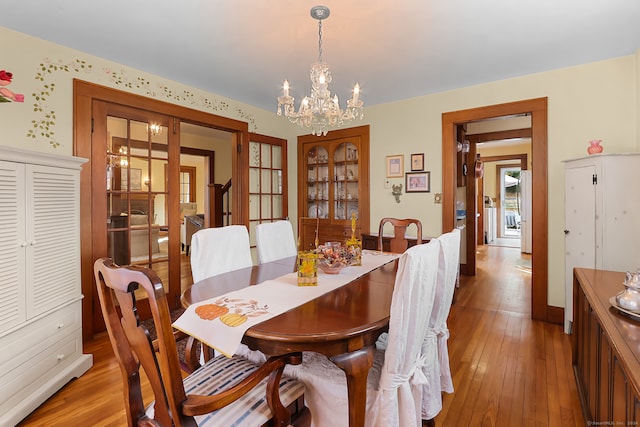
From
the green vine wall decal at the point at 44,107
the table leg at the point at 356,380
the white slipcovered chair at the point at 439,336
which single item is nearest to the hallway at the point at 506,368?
the white slipcovered chair at the point at 439,336

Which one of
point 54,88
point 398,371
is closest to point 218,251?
point 398,371

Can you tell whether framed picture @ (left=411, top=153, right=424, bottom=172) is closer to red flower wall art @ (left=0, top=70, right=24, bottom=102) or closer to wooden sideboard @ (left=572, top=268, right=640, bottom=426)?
wooden sideboard @ (left=572, top=268, right=640, bottom=426)

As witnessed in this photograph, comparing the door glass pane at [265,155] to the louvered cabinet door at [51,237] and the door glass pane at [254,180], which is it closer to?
the door glass pane at [254,180]

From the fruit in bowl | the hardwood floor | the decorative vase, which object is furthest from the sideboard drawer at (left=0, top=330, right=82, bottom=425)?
the decorative vase

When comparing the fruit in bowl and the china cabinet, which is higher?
the china cabinet

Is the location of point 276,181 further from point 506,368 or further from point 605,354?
point 605,354

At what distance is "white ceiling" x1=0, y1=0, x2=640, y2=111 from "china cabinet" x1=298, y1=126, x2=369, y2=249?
1.20 metres

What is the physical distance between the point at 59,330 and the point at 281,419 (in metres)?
1.79

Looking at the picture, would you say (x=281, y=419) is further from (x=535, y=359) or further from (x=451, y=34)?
(x=451, y=34)

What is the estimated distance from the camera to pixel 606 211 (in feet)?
8.24

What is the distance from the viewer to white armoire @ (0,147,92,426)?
1.69 metres

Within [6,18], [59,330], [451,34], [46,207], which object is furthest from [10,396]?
[451,34]

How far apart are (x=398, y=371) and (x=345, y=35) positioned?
2.24 meters

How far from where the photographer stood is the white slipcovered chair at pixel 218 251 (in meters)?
1.89
